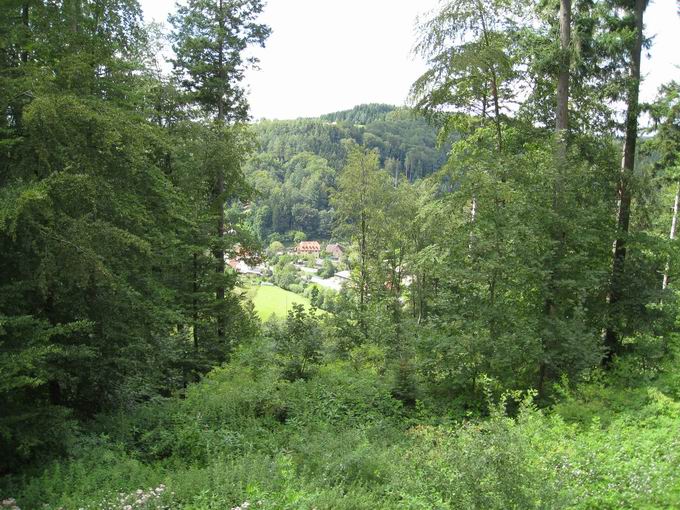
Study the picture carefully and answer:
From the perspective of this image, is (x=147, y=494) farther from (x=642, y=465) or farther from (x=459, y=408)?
(x=459, y=408)

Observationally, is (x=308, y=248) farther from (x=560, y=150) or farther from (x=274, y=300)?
(x=560, y=150)

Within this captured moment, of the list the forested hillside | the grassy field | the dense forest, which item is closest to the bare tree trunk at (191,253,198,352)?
the dense forest

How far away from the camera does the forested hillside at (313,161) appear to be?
10850 centimetres

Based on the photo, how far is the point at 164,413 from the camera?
8062mm

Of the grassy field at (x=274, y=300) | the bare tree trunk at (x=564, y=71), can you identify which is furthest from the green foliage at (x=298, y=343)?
the grassy field at (x=274, y=300)

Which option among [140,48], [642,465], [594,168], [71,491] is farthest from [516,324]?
[140,48]

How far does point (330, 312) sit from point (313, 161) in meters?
112

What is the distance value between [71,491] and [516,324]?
7425mm

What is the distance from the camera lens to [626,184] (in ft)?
36.4

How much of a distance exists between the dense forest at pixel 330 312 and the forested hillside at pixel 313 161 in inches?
2357

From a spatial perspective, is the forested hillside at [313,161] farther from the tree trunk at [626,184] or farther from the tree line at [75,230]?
the tree line at [75,230]

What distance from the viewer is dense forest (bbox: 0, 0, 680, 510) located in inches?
211

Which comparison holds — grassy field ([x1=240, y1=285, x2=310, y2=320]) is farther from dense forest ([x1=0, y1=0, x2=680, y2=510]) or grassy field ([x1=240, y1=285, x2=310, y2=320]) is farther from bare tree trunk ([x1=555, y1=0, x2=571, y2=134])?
bare tree trunk ([x1=555, y1=0, x2=571, y2=134])

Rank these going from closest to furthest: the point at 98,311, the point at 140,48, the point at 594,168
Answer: the point at 98,311 → the point at 594,168 → the point at 140,48
